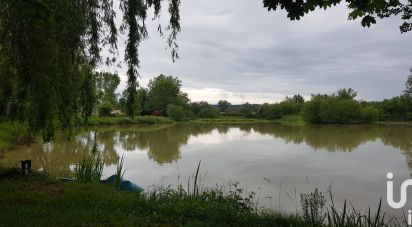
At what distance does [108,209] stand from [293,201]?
4.42m

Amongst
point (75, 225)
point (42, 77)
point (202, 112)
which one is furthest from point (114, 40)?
point (202, 112)

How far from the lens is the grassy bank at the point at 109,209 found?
4547 millimetres

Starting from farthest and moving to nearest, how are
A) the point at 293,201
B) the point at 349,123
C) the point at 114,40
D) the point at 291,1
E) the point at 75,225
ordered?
the point at 349,123, the point at 293,201, the point at 114,40, the point at 75,225, the point at 291,1

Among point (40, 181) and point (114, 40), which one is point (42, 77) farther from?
point (40, 181)

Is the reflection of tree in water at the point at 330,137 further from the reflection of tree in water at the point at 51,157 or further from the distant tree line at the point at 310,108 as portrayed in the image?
the distant tree line at the point at 310,108

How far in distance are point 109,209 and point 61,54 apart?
231 cm

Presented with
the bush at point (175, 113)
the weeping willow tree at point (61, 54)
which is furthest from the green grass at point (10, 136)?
the bush at point (175, 113)

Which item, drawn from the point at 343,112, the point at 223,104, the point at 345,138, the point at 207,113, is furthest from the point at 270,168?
the point at 223,104

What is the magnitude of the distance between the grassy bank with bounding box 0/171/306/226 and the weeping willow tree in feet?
3.86

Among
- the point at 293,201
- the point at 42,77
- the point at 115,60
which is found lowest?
the point at 293,201

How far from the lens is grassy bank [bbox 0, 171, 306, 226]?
4.55 m

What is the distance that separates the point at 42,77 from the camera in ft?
17.3

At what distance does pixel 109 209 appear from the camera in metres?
5.18

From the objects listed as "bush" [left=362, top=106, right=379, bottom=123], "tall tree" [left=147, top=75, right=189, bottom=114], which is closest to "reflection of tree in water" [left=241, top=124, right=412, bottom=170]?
"bush" [left=362, top=106, right=379, bottom=123]
